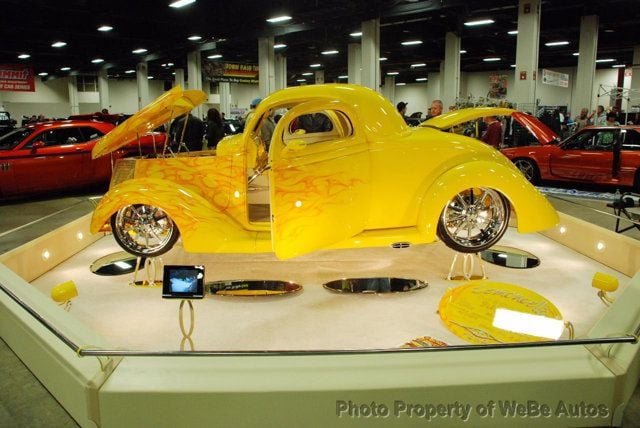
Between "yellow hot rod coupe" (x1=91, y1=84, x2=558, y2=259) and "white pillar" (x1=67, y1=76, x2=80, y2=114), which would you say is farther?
"white pillar" (x1=67, y1=76, x2=80, y2=114)

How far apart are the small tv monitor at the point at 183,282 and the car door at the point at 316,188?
1.20 meters

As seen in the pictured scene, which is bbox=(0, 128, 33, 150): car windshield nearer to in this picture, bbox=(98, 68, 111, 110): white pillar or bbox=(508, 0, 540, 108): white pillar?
bbox=(508, 0, 540, 108): white pillar

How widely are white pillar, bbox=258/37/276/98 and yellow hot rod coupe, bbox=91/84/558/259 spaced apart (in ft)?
49.7

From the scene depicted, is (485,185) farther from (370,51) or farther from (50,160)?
(370,51)

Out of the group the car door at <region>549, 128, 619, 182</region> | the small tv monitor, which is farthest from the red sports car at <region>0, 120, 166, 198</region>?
the car door at <region>549, 128, 619, 182</region>

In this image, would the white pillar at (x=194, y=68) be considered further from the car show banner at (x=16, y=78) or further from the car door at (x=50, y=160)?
the car door at (x=50, y=160)

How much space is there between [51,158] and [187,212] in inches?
224

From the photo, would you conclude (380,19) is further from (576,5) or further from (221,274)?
(221,274)

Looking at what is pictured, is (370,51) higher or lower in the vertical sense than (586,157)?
higher

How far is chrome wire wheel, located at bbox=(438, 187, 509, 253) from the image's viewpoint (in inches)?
163

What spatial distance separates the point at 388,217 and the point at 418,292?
2.01ft

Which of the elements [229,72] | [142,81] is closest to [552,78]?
[229,72]

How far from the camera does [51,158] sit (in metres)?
8.48

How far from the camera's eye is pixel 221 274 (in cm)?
432
